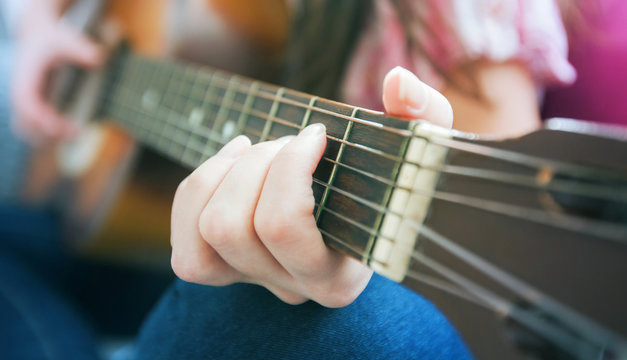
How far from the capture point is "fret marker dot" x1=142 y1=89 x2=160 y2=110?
679 mm

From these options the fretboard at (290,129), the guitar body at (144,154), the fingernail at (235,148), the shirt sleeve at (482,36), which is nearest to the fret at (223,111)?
the fretboard at (290,129)

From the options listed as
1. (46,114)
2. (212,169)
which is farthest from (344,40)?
(46,114)

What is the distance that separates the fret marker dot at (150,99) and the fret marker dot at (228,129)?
25 cm

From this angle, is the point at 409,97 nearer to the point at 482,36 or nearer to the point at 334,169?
the point at 334,169

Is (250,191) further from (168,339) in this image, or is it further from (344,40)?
(344,40)

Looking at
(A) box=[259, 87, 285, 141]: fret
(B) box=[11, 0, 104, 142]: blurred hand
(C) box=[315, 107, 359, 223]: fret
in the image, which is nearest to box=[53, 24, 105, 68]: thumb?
(B) box=[11, 0, 104, 142]: blurred hand

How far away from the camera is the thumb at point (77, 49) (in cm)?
90

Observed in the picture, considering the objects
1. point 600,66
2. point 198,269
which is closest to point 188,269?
point 198,269

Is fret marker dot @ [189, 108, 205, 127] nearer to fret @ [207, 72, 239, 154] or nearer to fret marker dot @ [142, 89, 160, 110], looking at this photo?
fret @ [207, 72, 239, 154]

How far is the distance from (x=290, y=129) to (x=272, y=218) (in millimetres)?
106

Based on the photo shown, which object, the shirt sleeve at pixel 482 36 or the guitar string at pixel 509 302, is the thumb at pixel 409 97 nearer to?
the guitar string at pixel 509 302

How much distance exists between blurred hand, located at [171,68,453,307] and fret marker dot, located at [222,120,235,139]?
99 mm

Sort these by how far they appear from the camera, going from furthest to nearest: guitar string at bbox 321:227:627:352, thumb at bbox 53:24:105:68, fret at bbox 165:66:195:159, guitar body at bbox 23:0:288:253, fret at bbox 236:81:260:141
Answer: thumb at bbox 53:24:105:68
guitar body at bbox 23:0:288:253
fret at bbox 165:66:195:159
fret at bbox 236:81:260:141
guitar string at bbox 321:227:627:352

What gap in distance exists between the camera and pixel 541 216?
0.73ft
